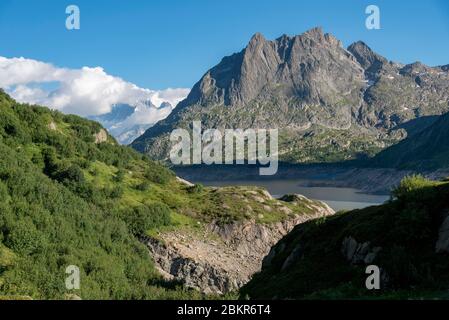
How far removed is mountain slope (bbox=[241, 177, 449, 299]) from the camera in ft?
76.6

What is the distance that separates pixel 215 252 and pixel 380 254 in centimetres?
6326

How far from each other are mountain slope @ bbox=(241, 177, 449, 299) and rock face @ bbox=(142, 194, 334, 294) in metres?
36.2

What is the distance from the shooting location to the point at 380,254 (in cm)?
2667

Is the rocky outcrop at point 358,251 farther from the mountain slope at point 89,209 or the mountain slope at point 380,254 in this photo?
the mountain slope at point 89,209

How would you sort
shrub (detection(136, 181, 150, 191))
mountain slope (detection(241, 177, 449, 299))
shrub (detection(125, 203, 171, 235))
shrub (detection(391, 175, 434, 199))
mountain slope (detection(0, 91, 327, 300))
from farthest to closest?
shrub (detection(136, 181, 150, 191)), shrub (detection(125, 203, 171, 235)), mountain slope (detection(0, 91, 327, 300)), shrub (detection(391, 175, 434, 199)), mountain slope (detection(241, 177, 449, 299))

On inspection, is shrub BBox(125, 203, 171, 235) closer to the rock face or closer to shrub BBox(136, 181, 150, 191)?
the rock face

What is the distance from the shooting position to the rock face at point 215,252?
77875mm

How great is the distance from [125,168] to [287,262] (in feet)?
289

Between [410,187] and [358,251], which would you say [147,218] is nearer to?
[410,187]

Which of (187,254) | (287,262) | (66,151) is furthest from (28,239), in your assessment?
(66,151)

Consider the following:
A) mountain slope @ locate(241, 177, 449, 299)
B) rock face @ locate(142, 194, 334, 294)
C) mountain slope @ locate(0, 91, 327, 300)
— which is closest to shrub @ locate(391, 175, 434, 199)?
mountain slope @ locate(241, 177, 449, 299)

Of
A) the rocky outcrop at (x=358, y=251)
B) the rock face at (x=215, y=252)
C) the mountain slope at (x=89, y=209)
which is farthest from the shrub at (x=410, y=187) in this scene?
the rock face at (x=215, y=252)

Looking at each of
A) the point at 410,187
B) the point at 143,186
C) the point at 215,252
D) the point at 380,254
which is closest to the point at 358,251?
the point at 380,254

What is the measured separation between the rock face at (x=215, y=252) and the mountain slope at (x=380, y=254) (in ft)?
119
